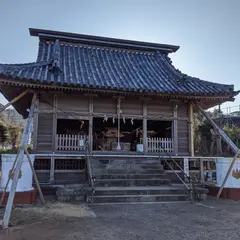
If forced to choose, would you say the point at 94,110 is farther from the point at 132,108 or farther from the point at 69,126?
the point at 69,126

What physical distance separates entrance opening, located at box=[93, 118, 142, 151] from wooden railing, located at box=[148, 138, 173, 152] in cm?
123

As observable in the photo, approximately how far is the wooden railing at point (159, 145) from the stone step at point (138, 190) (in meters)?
2.75

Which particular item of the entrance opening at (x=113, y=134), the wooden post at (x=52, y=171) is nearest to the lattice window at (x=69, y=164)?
the wooden post at (x=52, y=171)

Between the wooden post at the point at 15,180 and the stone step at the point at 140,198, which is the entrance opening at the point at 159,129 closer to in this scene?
the stone step at the point at 140,198

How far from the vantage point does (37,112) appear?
1012cm

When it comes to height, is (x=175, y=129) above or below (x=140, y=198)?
above

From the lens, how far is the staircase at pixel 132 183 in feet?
26.0

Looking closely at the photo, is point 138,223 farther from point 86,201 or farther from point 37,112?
point 37,112

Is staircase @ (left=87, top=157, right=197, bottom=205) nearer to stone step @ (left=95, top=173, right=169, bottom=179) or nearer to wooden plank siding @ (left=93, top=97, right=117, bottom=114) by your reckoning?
stone step @ (left=95, top=173, right=169, bottom=179)

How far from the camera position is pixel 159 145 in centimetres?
1121

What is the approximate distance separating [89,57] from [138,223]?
9.32 metres

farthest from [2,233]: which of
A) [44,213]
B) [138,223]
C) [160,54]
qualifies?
[160,54]

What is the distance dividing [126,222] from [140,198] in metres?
2.33

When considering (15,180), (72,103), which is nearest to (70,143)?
(72,103)
